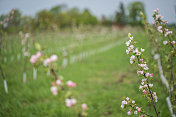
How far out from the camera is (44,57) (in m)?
→ 1.82

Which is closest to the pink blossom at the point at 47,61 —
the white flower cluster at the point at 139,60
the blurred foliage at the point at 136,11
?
the white flower cluster at the point at 139,60

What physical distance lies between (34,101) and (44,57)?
7.92 feet

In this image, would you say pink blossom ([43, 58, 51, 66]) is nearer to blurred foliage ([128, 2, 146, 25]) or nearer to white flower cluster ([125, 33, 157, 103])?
white flower cluster ([125, 33, 157, 103])

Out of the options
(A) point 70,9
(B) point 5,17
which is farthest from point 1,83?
(A) point 70,9

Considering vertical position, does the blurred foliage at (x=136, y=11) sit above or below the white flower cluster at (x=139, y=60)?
above

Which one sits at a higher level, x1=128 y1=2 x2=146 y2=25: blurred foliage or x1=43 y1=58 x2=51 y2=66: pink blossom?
x1=128 y1=2 x2=146 y2=25: blurred foliage

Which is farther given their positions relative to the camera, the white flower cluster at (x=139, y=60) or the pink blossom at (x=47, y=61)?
the pink blossom at (x=47, y=61)

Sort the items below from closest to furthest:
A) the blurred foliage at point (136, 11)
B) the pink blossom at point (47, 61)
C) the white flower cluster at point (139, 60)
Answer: the white flower cluster at point (139, 60) → the pink blossom at point (47, 61) → the blurred foliage at point (136, 11)

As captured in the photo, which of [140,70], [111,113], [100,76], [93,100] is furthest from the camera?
[100,76]

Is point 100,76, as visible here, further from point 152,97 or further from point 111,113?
point 152,97

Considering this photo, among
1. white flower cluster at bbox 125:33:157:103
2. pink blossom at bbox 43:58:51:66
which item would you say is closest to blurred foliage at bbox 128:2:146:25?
white flower cluster at bbox 125:33:157:103

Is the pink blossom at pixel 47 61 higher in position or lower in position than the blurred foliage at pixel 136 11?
lower

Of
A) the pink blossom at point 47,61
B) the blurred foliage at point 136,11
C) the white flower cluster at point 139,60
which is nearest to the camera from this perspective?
the white flower cluster at point 139,60

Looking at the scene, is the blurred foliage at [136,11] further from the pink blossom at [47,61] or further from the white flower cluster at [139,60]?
the pink blossom at [47,61]
